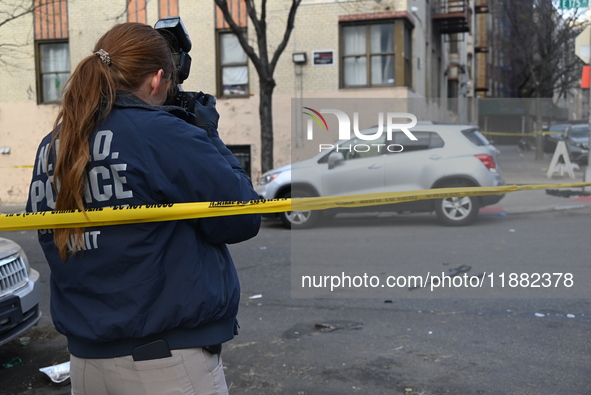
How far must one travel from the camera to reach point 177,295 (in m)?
1.90

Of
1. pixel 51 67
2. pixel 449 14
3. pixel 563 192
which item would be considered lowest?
pixel 563 192

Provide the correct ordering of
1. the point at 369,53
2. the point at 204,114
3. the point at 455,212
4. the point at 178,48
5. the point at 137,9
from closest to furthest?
the point at 204,114
the point at 178,48
the point at 455,212
the point at 369,53
the point at 137,9

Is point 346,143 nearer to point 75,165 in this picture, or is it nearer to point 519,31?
point 75,165

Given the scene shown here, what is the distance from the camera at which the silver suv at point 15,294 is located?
416 cm

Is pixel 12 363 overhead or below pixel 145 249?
below

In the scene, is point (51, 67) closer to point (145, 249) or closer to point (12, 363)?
point (12, 363)

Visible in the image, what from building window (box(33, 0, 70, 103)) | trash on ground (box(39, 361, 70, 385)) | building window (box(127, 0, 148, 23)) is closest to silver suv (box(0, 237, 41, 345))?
trash on ground (box(39, 361, 70, 385))

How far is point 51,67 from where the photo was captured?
753 inches

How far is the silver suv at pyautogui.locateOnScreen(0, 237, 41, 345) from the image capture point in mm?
4156

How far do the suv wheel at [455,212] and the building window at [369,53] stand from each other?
39.5ft

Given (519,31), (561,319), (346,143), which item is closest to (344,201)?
(346,143)

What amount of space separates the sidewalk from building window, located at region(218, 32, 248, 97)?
1268 cm

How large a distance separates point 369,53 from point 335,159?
1374cm

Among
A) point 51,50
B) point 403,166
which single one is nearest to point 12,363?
point 403,166
